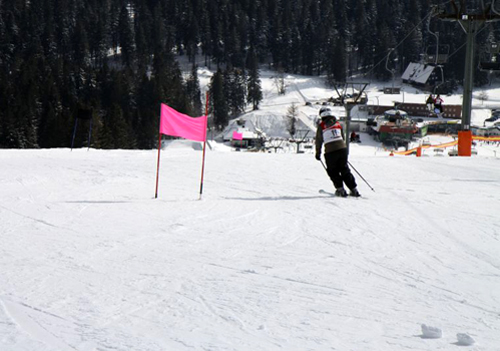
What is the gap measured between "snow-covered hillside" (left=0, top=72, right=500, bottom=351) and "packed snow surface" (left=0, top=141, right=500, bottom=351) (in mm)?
13

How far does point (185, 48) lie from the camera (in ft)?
382

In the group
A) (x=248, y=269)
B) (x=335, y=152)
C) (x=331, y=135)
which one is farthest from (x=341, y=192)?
(x=248, y=269)

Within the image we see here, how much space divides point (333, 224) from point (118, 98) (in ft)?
233

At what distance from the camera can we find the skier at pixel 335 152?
7.48 m

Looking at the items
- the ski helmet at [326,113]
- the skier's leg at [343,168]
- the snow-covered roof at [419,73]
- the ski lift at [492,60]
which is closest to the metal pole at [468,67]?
the ski lift at [492,60]

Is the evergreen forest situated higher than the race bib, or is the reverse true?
the evergreen forest

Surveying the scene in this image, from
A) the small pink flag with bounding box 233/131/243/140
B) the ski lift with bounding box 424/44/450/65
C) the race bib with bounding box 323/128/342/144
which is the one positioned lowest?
the race bib with bounding box 323/128/342/144

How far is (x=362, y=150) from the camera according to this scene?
177ft

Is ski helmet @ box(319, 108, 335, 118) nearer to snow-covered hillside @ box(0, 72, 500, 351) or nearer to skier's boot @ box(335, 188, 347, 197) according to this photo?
skier's boot @ box(335, 188, 347, 197)

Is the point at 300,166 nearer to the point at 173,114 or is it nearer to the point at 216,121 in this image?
the point at 173,114

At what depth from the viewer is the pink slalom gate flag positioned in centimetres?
738

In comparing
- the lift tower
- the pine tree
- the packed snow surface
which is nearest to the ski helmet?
the packed snow surface

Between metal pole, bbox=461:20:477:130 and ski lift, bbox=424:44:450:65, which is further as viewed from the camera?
ski lift, bbox=424:44:450:65

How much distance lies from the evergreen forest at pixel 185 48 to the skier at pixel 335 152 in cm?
4861
